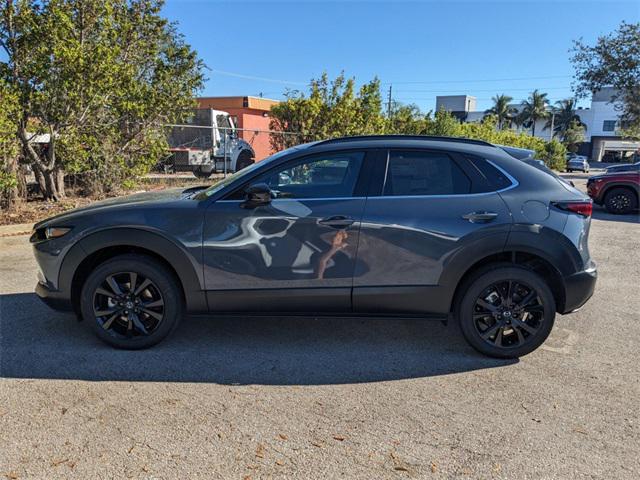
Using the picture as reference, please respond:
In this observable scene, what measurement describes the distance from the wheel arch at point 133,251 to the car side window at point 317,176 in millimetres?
885

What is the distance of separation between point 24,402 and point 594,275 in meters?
4.33

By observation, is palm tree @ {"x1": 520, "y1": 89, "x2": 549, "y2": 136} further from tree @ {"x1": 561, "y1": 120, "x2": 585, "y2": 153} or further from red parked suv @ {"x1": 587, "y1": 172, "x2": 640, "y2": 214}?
red parked suv @ {"x1": 587, "y1": 172, "x2": 640, "y2": 214}

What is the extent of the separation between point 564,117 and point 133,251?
91.6 meters

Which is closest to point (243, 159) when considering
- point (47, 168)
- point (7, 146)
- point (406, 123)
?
point (406, 123)

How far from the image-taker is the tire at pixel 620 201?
1319cm

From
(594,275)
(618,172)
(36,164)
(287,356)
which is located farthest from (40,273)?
(618,172)

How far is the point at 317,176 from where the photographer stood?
410 cm

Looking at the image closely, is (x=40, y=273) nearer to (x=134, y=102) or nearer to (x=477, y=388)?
(x=477, y=388)

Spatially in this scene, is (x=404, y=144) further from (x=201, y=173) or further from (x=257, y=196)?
(x=201, y=173)

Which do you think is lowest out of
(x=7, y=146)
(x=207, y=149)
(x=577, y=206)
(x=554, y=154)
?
(x=577, y=206)

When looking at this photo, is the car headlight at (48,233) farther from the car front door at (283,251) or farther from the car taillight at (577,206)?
the car taillight at (577,206)

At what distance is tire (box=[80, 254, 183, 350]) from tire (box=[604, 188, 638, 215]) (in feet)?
43.4

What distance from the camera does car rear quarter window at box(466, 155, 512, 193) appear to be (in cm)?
391

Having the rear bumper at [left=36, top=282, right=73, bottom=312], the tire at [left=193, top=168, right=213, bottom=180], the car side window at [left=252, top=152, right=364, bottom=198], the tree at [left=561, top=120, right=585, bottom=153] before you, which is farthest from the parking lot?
the tree at [left=561, top=120, right=585, bottom=153]
